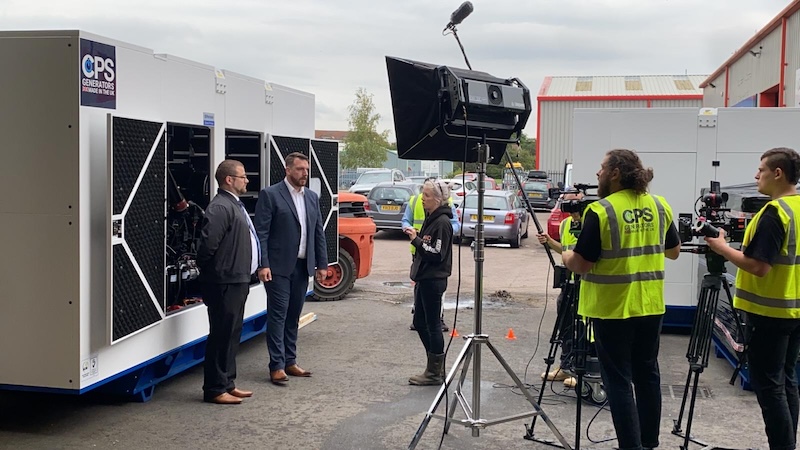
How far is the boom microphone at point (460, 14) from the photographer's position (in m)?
5.12

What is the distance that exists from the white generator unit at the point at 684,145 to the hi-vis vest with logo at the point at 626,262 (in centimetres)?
437

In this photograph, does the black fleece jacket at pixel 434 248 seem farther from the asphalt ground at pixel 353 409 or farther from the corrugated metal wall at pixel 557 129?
the corrugated metal wall at pixel 557 129

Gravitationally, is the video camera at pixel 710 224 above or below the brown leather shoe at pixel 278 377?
above

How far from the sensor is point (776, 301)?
4.66m

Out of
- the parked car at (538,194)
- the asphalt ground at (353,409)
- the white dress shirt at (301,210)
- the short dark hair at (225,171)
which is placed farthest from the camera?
the parked car at (538,194)

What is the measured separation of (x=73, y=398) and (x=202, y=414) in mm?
1083

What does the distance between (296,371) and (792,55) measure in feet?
42.9

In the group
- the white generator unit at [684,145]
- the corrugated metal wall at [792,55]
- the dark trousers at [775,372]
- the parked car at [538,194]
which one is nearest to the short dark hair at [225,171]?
the dark trousers at [775,372]

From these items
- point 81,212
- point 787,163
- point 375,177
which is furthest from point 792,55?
point 375,177

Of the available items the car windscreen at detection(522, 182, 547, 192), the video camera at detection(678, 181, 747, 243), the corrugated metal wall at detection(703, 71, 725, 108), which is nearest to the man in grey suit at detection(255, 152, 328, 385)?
the video camera at detection(678, 181, 747, 243)

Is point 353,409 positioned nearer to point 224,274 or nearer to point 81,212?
point 224,274

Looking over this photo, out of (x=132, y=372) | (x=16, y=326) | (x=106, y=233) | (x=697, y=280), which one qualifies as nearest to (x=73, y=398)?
(x=132, y=372)

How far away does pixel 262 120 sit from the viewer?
26.2 feet

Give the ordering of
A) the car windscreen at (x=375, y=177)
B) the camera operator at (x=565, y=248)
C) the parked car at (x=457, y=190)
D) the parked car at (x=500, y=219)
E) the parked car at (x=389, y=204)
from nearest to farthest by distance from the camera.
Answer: the camera operator at (x=565, y=248)
the parked car at (x=457, y=190)
the parked car at (x=500, y=219)
the parked car at (x=389, y=204)
the car windscreen at (x=375, y=177)
